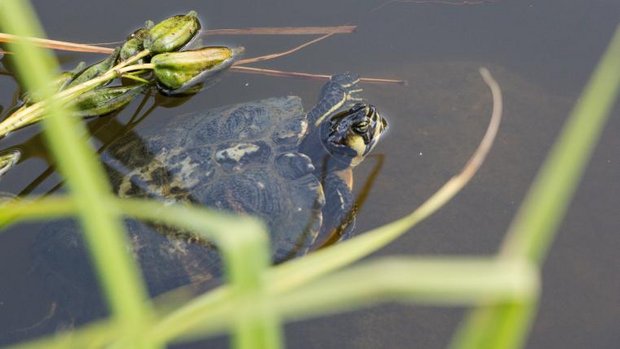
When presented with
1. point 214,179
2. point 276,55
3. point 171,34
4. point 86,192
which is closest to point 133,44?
point 171,34

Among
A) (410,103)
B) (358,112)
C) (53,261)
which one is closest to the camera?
(53,261)

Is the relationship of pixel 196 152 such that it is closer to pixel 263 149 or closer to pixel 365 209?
pixel 263 149

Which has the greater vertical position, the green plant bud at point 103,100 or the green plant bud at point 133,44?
the green plant bud at point 133,44

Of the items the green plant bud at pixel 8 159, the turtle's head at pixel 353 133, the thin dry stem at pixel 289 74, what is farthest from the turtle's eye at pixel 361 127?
the green plant bud at pixel 8 159

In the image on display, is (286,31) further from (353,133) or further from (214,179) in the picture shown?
(214,179)

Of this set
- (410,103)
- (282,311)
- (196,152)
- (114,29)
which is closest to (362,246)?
(282,311)

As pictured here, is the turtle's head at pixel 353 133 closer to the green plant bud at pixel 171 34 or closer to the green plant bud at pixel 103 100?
the green plant bud at pixel 171 34

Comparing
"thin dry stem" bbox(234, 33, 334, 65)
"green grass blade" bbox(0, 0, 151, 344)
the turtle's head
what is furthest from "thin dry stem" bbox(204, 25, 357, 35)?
"green grass blade" bbox(0, 0, 151, 344)
